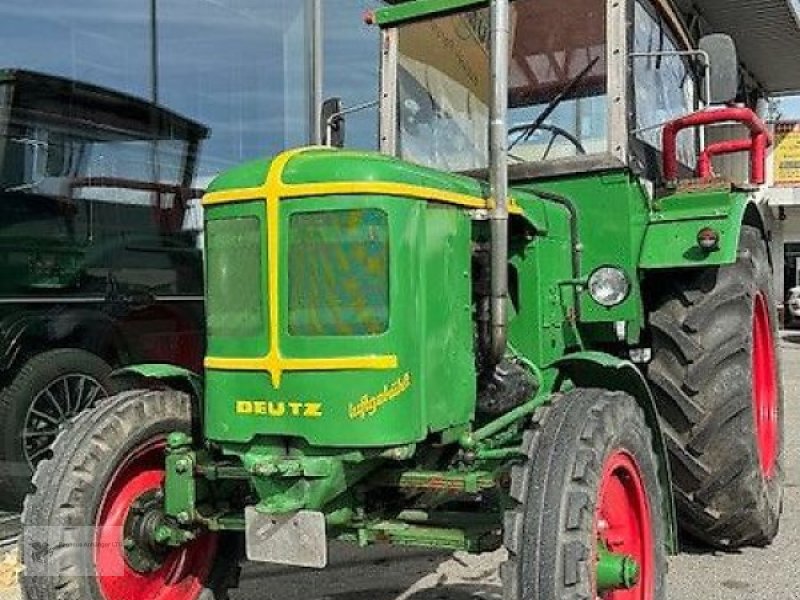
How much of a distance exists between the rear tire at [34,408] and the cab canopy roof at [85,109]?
1210 millimetres

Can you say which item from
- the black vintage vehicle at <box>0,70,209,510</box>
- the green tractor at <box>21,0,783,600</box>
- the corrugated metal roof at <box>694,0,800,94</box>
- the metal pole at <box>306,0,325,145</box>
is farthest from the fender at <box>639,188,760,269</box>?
the corrugated metal roof at <box>694,0,800,94</box>

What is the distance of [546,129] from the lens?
4.29 metres

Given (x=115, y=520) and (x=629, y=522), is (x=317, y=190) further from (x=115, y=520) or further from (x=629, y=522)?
(x=629, y=522)

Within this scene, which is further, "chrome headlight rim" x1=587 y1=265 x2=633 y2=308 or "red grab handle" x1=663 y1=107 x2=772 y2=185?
"red grab handle" x1=663 y1=107 x2=772 y2=185

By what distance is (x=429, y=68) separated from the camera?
4.60m

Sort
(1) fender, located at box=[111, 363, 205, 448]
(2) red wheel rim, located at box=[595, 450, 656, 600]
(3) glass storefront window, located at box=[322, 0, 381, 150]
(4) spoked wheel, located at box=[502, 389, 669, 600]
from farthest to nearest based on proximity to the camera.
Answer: (3) glass storefront window, located at box=[322, 0, 381, 150], (1) fender, located at box=[111, 363, 205, 448], (2) red wheel rim, located at box=[595, 450, 656, 600], (4) spoked wheel, located at box=[502, 389, 669, 600]

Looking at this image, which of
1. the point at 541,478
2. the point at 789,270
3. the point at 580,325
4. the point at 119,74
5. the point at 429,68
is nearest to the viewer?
the point at 541,478

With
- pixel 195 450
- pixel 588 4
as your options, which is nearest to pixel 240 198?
pixel 195 450

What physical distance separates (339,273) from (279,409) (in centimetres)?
45

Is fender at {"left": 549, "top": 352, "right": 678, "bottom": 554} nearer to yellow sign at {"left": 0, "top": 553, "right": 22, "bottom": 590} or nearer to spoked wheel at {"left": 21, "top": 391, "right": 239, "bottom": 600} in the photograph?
spoked wheel at {"left": 21, "top": 391, "right": 239, "bottom": 600}

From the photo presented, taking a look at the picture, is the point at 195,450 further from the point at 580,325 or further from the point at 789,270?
the point at 789,270

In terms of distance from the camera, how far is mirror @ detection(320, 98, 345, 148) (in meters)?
4.80

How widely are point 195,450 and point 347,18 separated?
498 centimetres

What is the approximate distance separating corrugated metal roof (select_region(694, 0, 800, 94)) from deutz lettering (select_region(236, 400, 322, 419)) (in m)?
11.4
